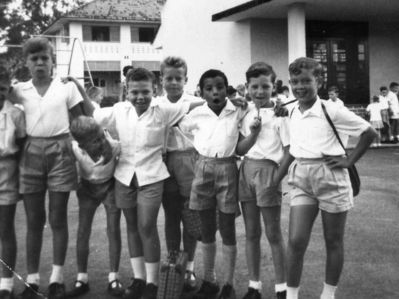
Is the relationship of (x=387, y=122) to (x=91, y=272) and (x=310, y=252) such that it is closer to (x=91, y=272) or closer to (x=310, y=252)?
(x=310, y=252)

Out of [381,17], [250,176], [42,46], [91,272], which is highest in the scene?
[381,17]

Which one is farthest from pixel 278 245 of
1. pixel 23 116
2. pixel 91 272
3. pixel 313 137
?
pixel 23 116

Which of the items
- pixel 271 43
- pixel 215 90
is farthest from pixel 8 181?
pixel 271 43

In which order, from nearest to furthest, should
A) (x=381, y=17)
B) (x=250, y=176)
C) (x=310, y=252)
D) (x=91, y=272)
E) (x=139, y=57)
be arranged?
(x=250, y=176) < (x=91, y=272) < (x=310, y=252) < (x=381, y=17) < (x=139, y=57)

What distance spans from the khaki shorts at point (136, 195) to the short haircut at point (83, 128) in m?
0.43

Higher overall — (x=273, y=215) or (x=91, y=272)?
(x=273, y=215)

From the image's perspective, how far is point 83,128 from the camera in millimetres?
3943

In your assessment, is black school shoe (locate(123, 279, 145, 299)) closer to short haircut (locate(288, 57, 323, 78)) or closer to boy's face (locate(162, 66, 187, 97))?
boy's face (locate(162, 66, 187, 97))

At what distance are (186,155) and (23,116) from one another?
4.22 feet

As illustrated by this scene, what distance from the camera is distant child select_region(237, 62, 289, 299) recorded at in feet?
12.4

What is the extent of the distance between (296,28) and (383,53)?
18.1 feet

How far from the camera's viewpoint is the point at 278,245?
12.6 ft

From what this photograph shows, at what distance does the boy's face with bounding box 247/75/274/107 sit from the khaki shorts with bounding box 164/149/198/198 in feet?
2.55

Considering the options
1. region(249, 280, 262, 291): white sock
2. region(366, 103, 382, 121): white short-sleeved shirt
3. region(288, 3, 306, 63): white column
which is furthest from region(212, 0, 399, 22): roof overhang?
region(249, 280, 262, 291): white sock
